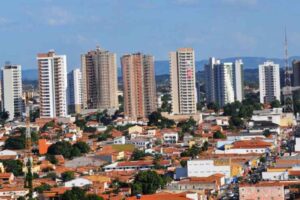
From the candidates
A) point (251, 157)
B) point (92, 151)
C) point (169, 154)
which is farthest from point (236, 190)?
point (92, 151)

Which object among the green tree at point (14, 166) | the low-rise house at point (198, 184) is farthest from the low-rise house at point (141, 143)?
the low-rise house at point (198, 184)

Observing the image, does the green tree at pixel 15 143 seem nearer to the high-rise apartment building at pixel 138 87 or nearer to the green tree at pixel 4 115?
the high-rise apartment building at pixel 138 87

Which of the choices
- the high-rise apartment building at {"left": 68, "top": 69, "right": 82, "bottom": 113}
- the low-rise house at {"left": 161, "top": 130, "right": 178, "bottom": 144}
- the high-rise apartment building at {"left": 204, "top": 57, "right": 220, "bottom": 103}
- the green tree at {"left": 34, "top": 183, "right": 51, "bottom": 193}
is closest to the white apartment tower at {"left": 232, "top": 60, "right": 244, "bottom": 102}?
the high-rise apartment building at {"left": 204, "top": 57, "right": 220, "bottom": 103}

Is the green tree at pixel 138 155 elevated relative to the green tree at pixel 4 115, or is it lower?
lower

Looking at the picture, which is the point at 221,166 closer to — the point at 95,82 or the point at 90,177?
the point at 90,177

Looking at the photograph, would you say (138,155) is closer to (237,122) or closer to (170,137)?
(170,137)

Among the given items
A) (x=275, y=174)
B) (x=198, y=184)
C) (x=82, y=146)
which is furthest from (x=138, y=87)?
(x=198, y=184)

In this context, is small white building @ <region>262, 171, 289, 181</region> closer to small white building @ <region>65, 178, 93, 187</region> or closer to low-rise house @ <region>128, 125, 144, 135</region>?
small white building @ <region>65, 178, 93, 187</region>

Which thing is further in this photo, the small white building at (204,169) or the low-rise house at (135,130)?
the low-rise house at (135,130)
